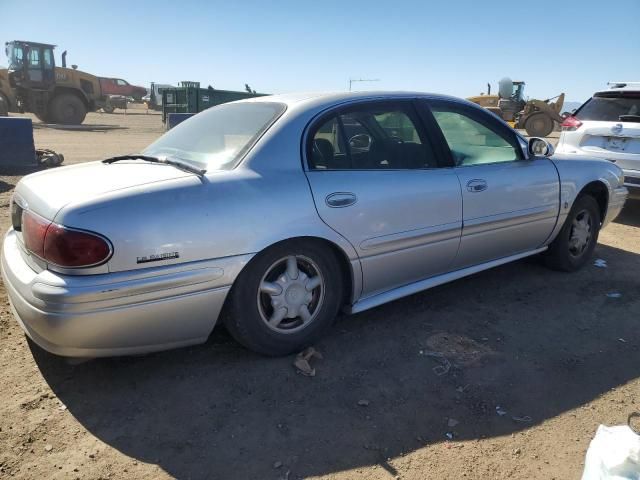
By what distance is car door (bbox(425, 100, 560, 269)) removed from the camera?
3.61 meters

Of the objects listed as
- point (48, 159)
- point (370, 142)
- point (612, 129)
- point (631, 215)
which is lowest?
point (631, 215)

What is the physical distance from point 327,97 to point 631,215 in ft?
19.6

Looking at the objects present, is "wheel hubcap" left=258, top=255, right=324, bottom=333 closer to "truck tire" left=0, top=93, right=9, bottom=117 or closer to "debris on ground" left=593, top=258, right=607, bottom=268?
"debris on ground" left=593, top=258, right=607, bottom=268

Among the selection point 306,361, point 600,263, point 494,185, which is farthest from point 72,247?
point 600,263

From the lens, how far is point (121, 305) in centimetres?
237

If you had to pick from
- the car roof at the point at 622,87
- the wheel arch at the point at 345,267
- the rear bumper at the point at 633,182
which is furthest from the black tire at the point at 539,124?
the wheel arch at the point at 345,267

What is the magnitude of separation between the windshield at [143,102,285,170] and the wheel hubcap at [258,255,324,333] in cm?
65

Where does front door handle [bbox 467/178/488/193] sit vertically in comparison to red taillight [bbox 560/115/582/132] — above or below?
below

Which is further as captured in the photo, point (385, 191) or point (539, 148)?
point (539, 148)

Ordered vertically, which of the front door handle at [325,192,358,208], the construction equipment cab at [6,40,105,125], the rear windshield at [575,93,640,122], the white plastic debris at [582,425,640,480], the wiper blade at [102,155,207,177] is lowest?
the white plastic debris at [582,425,640,480]

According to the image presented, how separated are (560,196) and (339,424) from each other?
113 inches

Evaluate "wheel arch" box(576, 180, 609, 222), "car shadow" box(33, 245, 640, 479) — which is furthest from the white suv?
"car shadow" box(33, 245, 640, 479)

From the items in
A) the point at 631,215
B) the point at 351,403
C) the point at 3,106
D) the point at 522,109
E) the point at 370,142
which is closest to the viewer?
the point at 351,403

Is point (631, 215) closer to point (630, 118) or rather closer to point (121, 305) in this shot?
point (630, 118)
